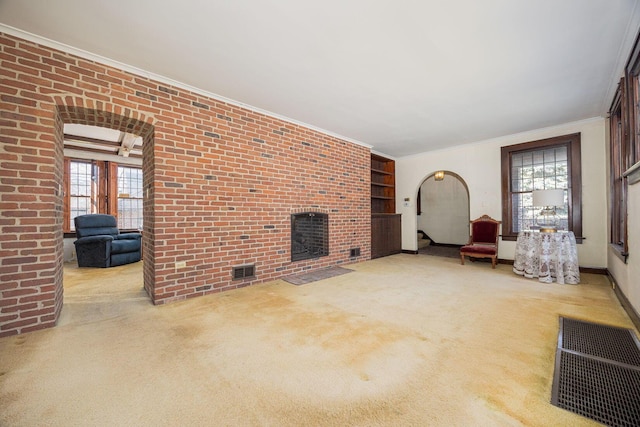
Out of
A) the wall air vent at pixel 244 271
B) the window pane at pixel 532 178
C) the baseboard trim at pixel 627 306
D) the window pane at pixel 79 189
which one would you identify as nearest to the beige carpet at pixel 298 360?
the baseboard trim at pixel 627 306

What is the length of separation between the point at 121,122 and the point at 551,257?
601 cm

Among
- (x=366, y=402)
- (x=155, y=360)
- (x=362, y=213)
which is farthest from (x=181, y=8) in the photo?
(x=362, y=213)

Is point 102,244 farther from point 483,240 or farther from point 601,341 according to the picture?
point 483,240

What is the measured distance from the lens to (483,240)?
5.29 meters

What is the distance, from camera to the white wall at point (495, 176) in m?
4.23

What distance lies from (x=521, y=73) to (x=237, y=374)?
393 cm

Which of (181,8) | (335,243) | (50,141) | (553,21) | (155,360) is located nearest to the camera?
(155,360)

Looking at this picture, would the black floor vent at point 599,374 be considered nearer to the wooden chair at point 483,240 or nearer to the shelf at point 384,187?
the wooden chair at point 483,240

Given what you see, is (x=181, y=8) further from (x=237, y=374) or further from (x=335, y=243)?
(x=335, y=243)

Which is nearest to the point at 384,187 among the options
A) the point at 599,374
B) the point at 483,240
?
the point at 483,240

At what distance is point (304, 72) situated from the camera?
280cm

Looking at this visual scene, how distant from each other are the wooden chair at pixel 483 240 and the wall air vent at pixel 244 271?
159 inches

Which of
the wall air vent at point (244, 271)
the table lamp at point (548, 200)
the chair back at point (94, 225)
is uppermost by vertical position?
the table lamp at point (548, 200)

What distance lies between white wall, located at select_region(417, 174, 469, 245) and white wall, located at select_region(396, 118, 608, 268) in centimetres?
254
